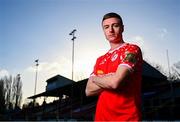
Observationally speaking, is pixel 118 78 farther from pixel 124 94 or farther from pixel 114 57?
pixel 114 57

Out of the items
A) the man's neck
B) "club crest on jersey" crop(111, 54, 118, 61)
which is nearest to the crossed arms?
"club crest on jersey" crop(111, 54, 118, 61)

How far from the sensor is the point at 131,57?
83.4 inches

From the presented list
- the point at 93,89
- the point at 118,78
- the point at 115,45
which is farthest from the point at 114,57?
the point at 93,89

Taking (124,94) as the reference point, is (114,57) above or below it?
above

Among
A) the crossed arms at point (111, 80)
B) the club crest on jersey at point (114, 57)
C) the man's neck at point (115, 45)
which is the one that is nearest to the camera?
the crossed arms at point (111, 80)

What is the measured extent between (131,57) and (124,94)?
0.29 metres

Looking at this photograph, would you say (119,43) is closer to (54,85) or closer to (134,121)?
(134,121)

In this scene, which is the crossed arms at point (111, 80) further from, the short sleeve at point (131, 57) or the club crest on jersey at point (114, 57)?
the club crest on jersey at point (114, 57)

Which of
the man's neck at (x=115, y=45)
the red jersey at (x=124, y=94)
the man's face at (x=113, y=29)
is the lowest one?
the red jersey at (x=124, y=94)

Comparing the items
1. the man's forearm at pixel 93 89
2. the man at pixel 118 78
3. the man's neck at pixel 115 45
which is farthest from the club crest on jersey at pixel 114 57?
the man's forearm at pixel 93 89

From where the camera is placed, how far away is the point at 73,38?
35562 mm

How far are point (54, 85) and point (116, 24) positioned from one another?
46.7 meters

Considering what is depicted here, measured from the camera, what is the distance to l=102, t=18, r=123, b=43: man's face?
2262 mm

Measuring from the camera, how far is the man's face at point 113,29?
2.26m
